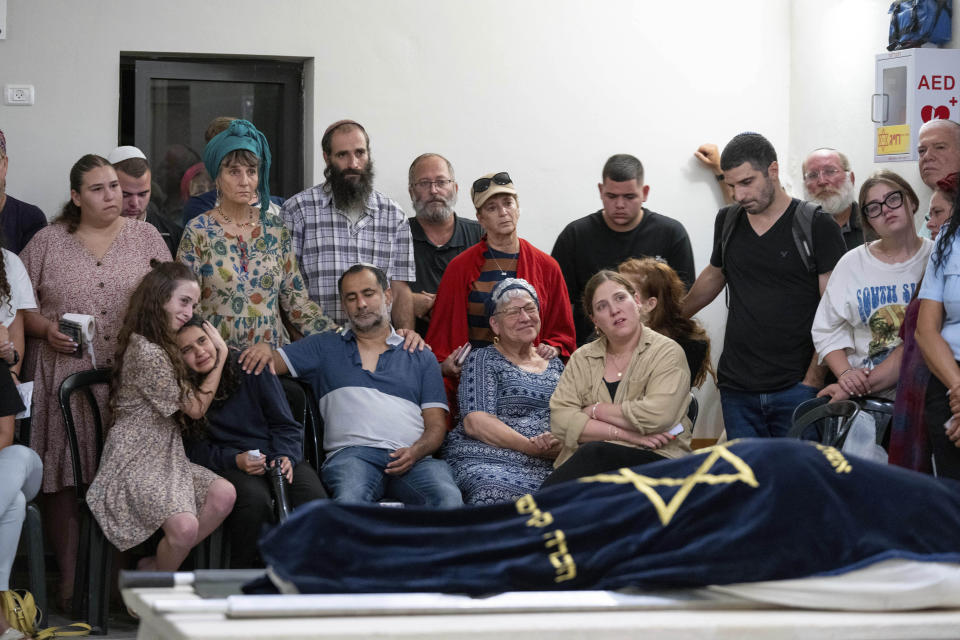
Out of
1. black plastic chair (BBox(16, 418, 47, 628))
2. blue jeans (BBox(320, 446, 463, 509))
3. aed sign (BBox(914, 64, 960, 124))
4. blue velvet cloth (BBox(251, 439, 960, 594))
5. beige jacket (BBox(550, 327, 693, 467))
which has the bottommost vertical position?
black plastic chair (BBox(16, 418, 47, 628))

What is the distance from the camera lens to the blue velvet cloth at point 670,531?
7.39 ft

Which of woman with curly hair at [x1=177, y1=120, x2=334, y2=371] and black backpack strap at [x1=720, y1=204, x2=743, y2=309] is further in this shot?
black backpack strap at [x1=720, y1=204, x2=743, y2=309]

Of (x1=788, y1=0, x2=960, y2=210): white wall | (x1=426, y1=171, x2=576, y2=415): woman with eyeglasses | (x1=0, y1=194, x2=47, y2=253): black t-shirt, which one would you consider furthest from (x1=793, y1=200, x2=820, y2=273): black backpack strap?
(x1=0, y1=194, x2=47, y2=253): black t-shirt

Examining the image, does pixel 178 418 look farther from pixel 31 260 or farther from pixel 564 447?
pixel 564 447

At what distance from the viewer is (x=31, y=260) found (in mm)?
4059

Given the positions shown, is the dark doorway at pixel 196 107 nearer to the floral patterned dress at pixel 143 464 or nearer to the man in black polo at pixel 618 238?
the man in black polo at pixel 618 238

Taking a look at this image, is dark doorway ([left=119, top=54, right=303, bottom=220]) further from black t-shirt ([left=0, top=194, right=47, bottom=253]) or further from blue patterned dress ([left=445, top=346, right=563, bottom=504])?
blue patterned dress ([left=445, top=346, right=563, bottom=504])

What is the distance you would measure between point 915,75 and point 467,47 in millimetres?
2176

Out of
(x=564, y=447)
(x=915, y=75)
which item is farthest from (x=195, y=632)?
(x=915, y=75)

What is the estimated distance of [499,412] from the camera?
13.4 feet

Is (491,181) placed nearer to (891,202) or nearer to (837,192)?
(891,202)

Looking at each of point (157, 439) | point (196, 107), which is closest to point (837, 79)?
point (196, 107)

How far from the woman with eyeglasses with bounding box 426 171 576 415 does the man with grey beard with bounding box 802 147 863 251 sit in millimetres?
1331

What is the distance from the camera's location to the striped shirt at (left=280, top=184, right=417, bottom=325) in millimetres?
4383
